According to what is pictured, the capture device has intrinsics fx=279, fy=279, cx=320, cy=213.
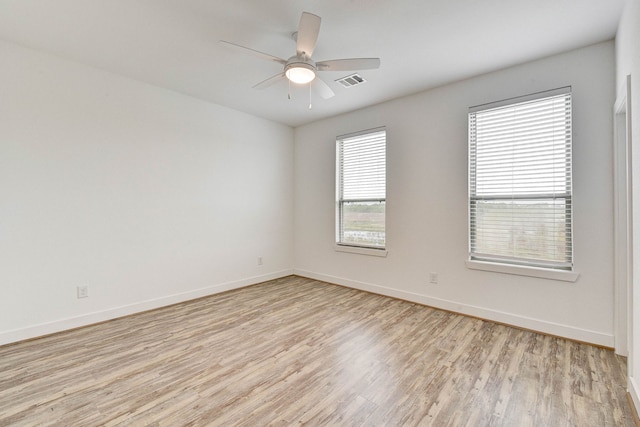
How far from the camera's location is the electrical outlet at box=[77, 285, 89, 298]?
292 centimetres

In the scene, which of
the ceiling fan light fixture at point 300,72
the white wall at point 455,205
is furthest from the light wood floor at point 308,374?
the ceiling fan light fixture at point 300,72

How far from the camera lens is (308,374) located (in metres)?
2.10

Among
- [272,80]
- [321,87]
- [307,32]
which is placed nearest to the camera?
[307,32]

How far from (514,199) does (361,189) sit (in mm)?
2000

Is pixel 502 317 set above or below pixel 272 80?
below

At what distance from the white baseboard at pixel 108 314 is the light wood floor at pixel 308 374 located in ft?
0.31

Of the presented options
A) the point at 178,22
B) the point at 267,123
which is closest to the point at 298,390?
the point at 178,22

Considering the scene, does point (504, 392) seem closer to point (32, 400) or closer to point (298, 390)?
point (298, 390)

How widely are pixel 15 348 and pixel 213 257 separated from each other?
2.04m

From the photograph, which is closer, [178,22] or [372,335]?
[178,22]

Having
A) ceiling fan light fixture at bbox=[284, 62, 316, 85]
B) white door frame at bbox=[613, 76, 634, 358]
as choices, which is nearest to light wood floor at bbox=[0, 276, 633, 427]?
white door frame at bbox=[613, 76, 634, 358]

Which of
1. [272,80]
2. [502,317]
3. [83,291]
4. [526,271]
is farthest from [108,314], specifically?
[526,271]

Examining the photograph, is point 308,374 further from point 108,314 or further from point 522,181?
point 522,181

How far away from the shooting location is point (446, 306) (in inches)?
134
